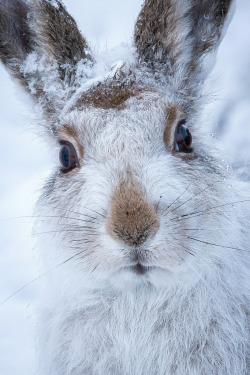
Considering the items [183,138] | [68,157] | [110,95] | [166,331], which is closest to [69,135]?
[68,157]

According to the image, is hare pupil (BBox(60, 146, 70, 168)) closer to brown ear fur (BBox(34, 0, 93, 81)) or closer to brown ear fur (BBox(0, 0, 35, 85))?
brown ear fur (BBox(34, 0, 93, 81))

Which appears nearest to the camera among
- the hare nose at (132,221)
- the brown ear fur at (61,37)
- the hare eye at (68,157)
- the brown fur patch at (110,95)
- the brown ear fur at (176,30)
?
the hare nose at (132,221)

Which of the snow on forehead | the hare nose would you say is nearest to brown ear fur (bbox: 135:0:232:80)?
the snow on forehead

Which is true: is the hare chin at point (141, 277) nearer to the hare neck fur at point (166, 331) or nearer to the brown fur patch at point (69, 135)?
the hare neck fur at point (166, 331)

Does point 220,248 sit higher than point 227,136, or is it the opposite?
point 227,136

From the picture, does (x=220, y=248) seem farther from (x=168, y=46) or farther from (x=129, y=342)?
(x=168, y=46)

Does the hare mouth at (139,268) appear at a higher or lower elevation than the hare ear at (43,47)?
lower

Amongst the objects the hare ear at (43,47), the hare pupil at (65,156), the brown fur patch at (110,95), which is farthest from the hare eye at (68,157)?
the hare ear at (43,47)

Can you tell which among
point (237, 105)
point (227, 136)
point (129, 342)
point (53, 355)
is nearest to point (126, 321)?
point (129, 342)
